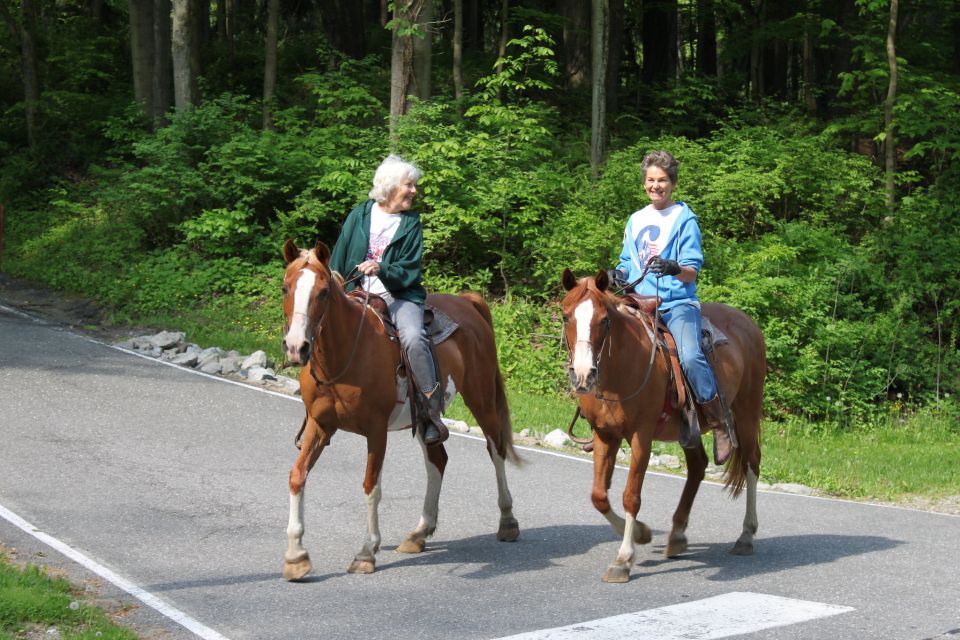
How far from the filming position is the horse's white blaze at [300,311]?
6.76 meters

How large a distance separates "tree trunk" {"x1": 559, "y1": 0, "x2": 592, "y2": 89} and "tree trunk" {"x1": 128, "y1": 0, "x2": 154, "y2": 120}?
11.2 meters

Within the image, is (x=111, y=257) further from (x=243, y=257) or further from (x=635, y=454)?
(x=635, y=454)

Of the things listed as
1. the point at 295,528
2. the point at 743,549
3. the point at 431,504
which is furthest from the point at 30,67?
the point at 743,549

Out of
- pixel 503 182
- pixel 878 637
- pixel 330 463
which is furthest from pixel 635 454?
pixel 503 182

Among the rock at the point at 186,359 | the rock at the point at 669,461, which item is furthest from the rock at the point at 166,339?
the rock at the point at 669,461

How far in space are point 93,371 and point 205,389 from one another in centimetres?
173

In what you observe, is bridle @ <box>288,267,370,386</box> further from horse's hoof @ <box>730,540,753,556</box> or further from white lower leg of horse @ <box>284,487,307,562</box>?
horse's hoof @ <box>730,540,753,556</box>

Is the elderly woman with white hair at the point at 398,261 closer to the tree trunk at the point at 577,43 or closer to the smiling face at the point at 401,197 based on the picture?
the smiling face at the point at 401,197

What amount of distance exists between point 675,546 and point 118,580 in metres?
4.07

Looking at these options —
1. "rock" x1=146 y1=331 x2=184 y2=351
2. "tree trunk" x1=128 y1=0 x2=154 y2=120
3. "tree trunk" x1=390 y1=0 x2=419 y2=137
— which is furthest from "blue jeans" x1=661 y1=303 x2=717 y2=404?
"tree trunk" x1=128 y1=0 x2=154 y2=120

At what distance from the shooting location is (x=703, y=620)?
6.58m

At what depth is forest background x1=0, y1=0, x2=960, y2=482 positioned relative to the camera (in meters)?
17.2

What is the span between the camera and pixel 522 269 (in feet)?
66.4

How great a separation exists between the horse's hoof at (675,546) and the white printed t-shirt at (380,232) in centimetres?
292
